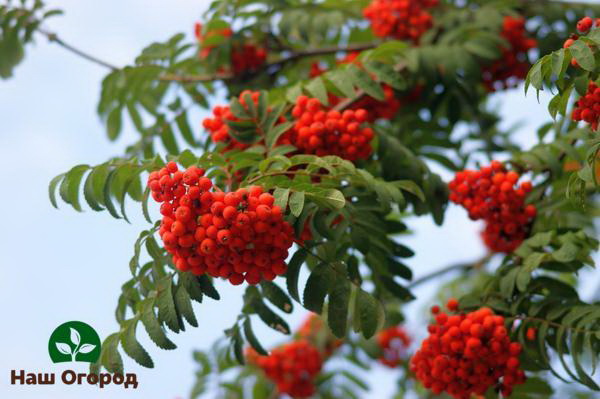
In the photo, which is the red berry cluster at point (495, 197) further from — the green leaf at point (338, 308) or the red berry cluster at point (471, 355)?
the green leaf at point (338, 308)

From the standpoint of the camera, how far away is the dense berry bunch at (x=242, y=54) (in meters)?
4.73

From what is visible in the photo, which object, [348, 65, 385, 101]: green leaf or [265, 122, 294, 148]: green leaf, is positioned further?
[348, 65, 385, 101]: green leaf

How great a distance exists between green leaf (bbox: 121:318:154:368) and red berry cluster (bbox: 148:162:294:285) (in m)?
0.34

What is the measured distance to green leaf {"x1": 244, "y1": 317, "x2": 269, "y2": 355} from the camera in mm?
3406

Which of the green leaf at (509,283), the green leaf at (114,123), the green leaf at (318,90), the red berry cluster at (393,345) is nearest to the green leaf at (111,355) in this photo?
the green leaf at (318,90)

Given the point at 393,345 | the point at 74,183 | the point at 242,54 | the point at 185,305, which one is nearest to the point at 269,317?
the point at 185,305

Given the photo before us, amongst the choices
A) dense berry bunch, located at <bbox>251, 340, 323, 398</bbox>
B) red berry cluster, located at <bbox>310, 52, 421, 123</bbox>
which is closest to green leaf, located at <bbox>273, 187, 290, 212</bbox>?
red berry cluster, located at <bbox>310, 52, 421, 123</bbox>

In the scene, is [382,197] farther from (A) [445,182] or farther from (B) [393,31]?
(B) [393,31]

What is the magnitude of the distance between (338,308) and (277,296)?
0.38 metres

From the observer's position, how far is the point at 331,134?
3346 millimetres

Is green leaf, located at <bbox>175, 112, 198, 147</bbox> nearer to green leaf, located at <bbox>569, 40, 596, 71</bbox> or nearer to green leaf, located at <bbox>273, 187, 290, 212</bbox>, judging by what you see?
green leaf, located at <bbox>273, 187, 290, 212</bbox>

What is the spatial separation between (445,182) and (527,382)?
1.00m

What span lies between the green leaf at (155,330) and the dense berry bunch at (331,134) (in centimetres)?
89

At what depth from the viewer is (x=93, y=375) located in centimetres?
311
